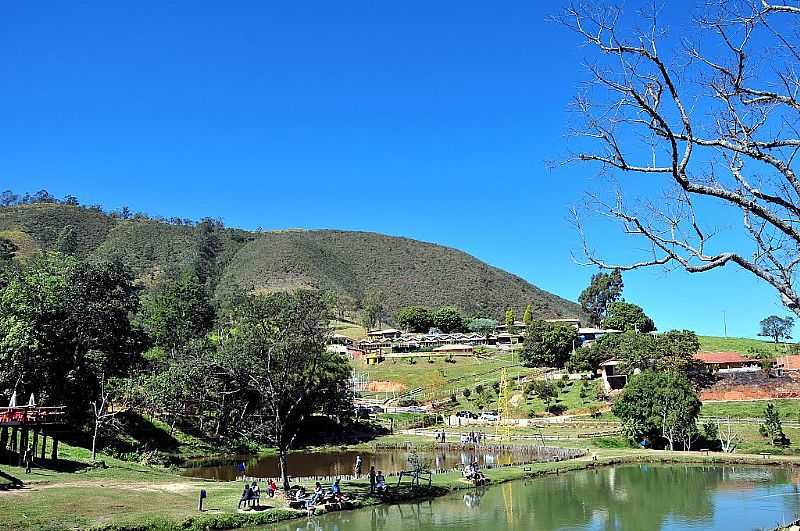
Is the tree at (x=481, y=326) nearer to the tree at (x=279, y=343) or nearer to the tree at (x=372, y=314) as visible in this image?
the tree at (x=372, y=314)

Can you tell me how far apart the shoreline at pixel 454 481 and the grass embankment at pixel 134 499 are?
35 mm

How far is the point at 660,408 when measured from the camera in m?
43.8

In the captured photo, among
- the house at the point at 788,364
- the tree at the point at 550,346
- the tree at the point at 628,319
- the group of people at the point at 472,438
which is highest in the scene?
the tree at the point at 628,319

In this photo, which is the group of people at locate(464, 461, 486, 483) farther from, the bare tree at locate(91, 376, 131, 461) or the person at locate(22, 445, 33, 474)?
the bare tree at locate(91, 376, 131, 461)

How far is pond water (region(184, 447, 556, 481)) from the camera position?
3884 cm

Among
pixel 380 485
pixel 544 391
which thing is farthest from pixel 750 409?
pixel 380 485

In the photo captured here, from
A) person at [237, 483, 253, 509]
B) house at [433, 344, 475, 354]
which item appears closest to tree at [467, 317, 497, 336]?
house at [433, 344, 475, 354]

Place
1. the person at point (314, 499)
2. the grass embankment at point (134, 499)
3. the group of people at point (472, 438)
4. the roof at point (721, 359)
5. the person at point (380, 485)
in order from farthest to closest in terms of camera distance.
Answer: the roof at point (721, 359) < the group of people at point (472, 438) < the person at point (380, 485) < the person at point (314, 499) < the grass embankment at point (134, 499)

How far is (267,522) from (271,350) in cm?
770

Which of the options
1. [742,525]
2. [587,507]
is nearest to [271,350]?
[587,507]

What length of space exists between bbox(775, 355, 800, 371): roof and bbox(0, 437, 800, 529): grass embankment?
45.5 m

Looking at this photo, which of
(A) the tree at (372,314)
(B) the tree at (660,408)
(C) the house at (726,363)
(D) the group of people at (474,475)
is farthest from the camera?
(A) the tree at (372,314)

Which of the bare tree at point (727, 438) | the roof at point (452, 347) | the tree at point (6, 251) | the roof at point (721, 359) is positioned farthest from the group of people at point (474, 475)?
the tree at point (6, 251)

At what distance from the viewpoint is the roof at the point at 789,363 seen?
6731cm
